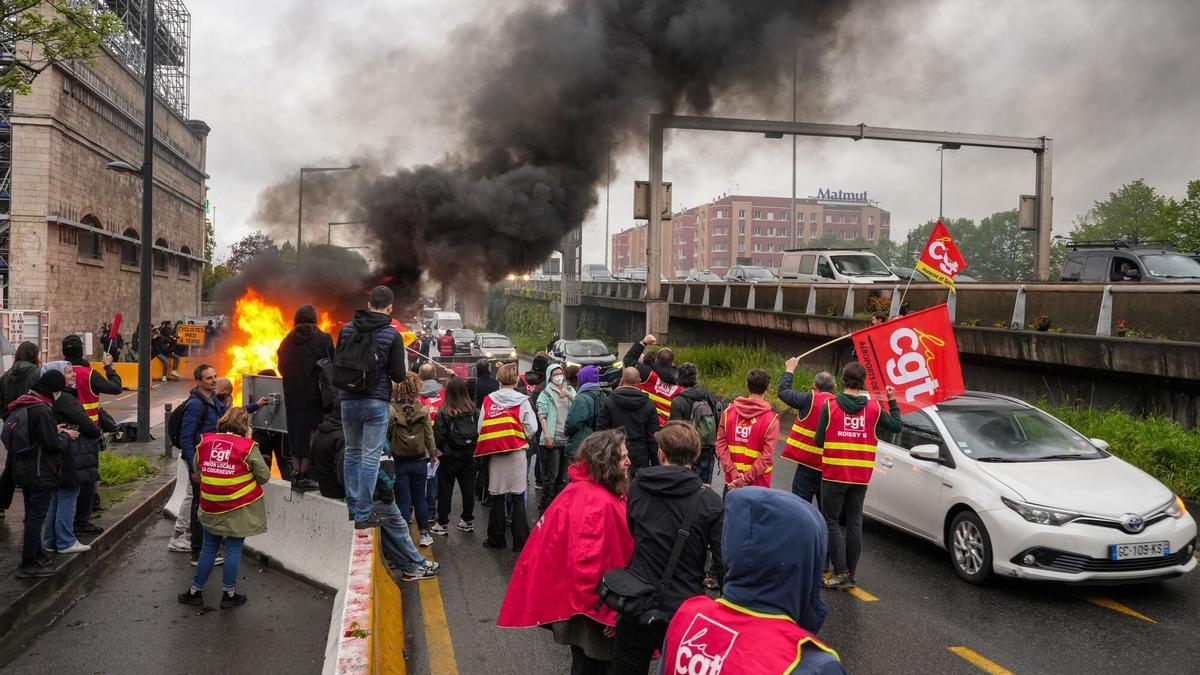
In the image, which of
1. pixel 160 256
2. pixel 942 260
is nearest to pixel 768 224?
pixel 160 256

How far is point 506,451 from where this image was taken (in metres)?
7.16

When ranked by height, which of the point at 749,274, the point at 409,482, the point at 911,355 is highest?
the point at 749,274

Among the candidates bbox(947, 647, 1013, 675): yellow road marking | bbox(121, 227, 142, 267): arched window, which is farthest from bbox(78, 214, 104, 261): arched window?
bbox(947, 647, 1013, 675): yellow road marking

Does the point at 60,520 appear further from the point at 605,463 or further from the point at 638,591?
the point at 638,591

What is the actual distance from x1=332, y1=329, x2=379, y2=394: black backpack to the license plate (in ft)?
16.8

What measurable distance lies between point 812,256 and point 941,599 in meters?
16.9

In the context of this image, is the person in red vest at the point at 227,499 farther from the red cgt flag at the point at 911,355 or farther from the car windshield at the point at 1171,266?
the car windshield at the point at 1171,266

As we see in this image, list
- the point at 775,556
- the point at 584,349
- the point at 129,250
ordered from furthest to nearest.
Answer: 1. the point at 129,250
2. the point at 584,349
3. the point at 775,556

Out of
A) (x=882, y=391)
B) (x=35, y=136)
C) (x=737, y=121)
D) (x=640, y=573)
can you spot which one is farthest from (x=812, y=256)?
(x=35, y=136)

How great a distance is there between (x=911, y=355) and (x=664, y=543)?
188 inches

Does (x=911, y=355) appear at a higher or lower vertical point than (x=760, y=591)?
higher

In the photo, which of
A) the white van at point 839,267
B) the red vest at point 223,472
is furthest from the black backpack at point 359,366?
the white van at point 839,267

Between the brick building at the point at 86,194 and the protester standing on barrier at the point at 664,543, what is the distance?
68.4 ft

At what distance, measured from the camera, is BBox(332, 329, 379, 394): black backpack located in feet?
18.8
